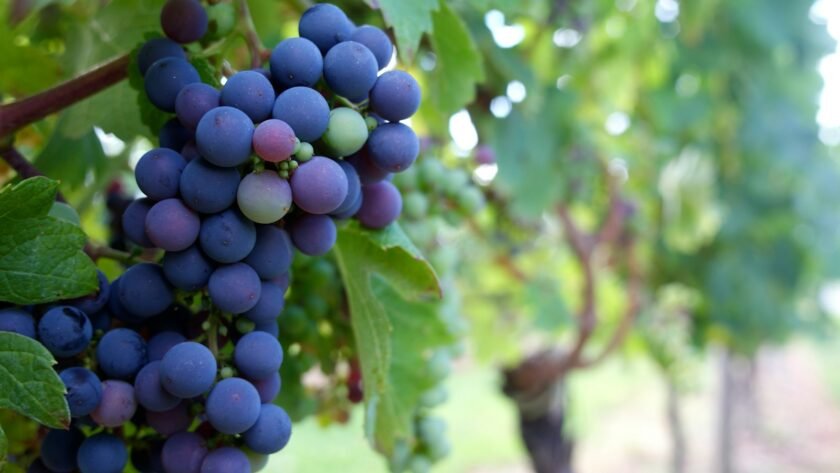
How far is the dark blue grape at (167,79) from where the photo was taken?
528mm

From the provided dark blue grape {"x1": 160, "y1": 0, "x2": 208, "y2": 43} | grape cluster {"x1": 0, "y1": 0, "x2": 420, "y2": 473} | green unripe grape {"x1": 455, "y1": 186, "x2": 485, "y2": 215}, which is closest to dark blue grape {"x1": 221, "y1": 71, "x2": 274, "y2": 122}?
grape cluster {"x1": 0, "y1": 0, "x2": 420, "y2": 473}

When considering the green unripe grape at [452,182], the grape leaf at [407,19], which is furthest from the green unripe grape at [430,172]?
the grape leaf at [407,19]

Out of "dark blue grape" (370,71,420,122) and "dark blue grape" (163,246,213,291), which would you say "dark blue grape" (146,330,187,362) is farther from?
"dark blue grape" (370,71,420,122)

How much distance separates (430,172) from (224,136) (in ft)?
2.23

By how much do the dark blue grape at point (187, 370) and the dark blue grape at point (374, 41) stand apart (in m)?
0.21

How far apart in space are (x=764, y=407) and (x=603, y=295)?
6.94 metres

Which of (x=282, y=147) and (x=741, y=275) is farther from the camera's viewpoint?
(x=741, y=275)

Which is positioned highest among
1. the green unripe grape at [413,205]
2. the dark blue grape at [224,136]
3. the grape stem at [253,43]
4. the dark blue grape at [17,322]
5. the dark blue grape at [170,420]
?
the dark blue grape at [224,136]

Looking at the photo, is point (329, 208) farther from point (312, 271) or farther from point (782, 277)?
point (782, 277)

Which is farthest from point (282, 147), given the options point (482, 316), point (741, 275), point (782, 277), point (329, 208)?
point (782, 277)

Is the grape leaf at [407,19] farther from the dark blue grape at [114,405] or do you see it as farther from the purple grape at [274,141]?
the dark blue grape at [114,405]

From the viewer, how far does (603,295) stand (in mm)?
3250

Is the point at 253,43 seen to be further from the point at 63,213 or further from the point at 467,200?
the point at 467,200

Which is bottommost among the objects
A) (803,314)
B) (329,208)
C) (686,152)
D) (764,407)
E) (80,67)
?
(764,407)
